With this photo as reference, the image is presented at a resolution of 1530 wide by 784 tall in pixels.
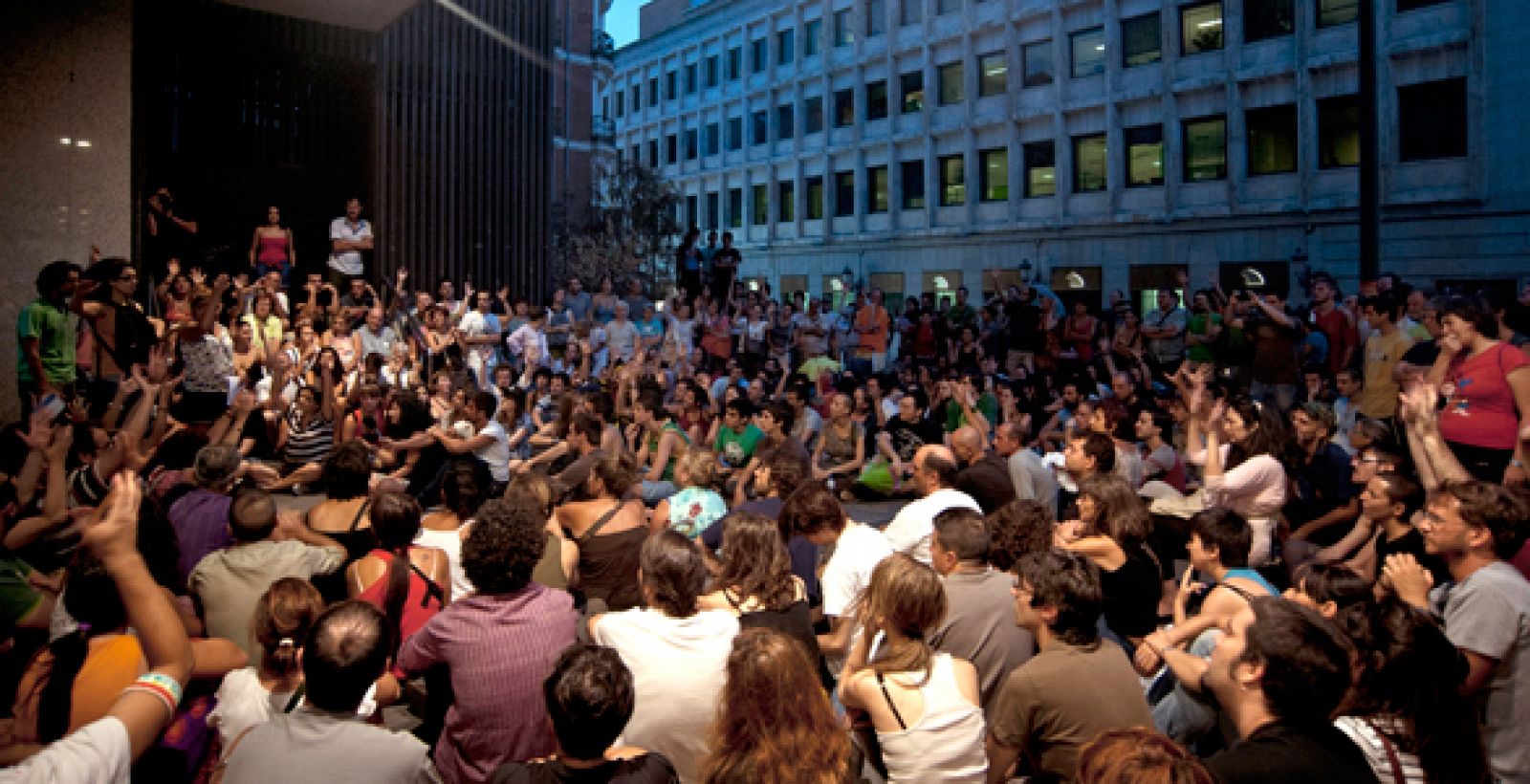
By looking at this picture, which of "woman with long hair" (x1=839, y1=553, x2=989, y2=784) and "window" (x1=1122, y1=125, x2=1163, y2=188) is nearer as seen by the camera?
"woman with long hair" (x1=839, y1=553, x2=989, y2=784)

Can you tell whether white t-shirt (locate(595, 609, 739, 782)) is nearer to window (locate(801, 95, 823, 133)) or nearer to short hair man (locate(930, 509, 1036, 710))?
short hair man (locate(930, 509, 1036, 710))

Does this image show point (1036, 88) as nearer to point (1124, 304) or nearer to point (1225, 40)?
point (1225, 40)

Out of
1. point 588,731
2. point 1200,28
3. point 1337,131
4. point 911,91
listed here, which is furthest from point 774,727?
point 911,91


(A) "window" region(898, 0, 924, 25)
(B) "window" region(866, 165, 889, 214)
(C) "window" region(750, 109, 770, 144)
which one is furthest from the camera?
(C) "window" region(750, 109, 770, 144)

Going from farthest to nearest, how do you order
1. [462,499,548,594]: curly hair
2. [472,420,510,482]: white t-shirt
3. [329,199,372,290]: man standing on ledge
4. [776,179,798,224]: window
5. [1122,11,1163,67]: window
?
1. [776,179,798,224]: window
2. [1122,11,1163,67]: window
3. [329,199,372,290]: man standing on ledge
4. [472,420,510,482]: white t-shirt
5. [462,499,548,594]: curly hair

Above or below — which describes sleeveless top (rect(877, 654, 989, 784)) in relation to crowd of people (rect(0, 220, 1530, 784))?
below

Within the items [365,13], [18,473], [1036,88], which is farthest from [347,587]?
[1036,88]

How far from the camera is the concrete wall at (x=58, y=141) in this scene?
11.1 metres

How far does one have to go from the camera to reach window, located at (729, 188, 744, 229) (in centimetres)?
5456

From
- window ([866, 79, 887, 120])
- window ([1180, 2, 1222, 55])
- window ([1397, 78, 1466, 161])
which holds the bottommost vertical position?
window ([1397, 78, 1466, 161])

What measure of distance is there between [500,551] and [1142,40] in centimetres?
3730

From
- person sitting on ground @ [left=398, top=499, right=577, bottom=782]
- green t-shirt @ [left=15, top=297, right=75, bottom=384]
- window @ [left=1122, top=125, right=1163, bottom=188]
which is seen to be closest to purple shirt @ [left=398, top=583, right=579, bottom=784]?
person sitting on ground @ [left=398, top=499, right=577, bottom=782]

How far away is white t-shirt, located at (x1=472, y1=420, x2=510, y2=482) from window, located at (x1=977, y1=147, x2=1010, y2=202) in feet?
110

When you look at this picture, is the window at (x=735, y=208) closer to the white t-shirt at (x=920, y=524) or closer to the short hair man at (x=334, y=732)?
the white t-shirt at (x=920, y=524)
